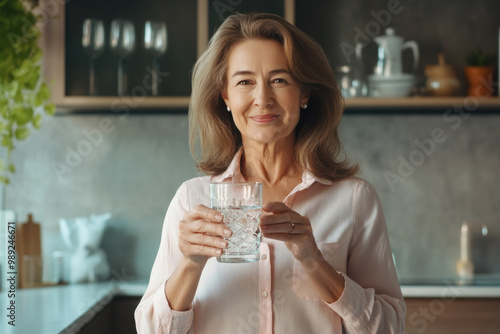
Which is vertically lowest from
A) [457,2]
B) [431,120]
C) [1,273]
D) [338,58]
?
[1,273]

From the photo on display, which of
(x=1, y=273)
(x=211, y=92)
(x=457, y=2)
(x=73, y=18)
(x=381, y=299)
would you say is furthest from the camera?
(x=457, y=2)

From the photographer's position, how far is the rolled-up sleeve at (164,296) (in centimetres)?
137

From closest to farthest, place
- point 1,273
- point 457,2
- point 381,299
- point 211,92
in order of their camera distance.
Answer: point 381,299 → point 211,92 → point 1,273 → point 457,2

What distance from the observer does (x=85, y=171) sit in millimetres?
3209

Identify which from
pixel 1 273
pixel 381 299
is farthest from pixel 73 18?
pixel 381 299

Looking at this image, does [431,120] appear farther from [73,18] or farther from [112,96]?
[73,18]

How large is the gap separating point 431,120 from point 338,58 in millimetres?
542

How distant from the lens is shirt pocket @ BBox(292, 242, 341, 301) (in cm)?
142

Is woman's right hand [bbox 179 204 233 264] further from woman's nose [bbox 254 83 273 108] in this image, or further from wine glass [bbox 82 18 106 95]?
wine glass [bbox 82 18 106 95]

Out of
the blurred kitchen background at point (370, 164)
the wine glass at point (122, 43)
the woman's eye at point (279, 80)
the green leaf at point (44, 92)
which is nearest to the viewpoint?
the woman's eye at point (279, 80)

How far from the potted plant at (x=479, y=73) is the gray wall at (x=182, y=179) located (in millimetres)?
274

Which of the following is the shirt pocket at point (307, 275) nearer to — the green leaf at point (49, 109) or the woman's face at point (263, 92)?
the woman's face at point (263, 92)

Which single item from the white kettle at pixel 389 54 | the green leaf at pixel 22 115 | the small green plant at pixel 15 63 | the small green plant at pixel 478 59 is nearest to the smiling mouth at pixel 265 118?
the small green plant at pixel 15 63

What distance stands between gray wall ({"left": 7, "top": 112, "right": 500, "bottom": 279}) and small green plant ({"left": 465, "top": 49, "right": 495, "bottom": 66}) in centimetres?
29
